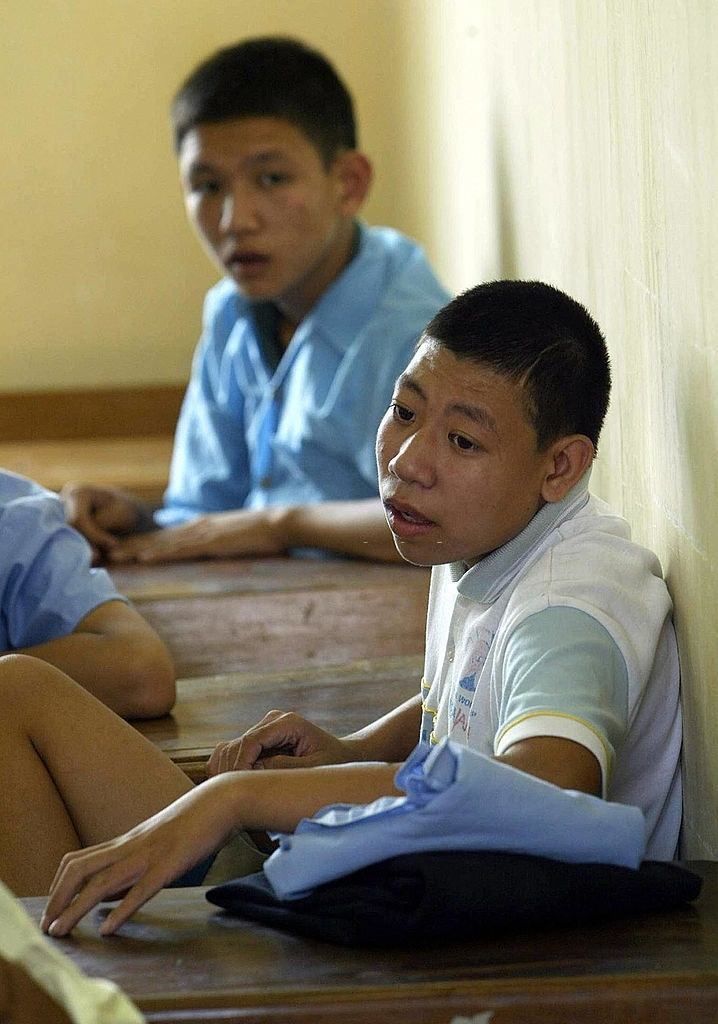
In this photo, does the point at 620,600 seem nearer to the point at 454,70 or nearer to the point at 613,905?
the point at 613,905

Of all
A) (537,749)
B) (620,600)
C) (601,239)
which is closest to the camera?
(537,749)

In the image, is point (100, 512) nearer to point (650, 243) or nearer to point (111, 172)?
point (650, 243)

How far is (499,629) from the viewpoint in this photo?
103cm

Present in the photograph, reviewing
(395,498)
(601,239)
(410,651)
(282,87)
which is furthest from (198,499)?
(395,498)

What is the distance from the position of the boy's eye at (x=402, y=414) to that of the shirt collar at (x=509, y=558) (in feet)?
0.37

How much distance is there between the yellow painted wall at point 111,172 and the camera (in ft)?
12.0

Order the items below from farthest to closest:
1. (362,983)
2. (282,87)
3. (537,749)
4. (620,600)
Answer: (282,87), (620,600), (537,749), (362,983)

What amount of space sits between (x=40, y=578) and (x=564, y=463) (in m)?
0.59

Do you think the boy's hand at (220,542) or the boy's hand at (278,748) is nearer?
the boy's hand at (278,748)

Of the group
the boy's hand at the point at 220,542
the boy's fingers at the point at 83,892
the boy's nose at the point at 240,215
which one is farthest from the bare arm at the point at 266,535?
the boy's fingers at the point at 83,892

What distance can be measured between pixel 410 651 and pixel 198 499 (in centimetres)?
101

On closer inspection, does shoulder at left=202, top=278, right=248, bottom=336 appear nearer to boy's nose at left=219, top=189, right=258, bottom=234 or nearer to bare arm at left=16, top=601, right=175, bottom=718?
boy's nose at left=219, top=189, right=258, bottom=234

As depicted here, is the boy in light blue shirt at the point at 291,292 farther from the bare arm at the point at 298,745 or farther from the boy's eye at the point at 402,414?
the boy's eye at the point at 402,414

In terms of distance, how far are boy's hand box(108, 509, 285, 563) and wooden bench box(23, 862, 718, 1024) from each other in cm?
138
